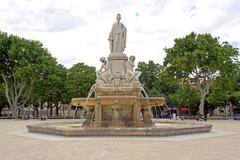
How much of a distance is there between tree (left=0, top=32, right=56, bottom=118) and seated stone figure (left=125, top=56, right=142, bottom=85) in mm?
30063

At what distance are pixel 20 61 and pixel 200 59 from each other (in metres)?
22.7

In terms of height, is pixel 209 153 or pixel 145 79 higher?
pixel 145 79

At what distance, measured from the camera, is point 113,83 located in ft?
74.9

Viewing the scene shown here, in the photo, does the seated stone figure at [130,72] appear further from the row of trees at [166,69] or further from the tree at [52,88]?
the tree at [52,88]

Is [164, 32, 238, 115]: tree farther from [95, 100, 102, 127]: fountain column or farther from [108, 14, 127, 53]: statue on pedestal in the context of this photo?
[95, 100, 102, 127]: fountain column

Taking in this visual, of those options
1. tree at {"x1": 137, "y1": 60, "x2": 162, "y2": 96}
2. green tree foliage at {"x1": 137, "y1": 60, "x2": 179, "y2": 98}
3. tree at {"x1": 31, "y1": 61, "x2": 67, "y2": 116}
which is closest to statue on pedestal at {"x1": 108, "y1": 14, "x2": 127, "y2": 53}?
tree at {"x1": 31, "y1": 61, "x2": 67, "y2": 116}

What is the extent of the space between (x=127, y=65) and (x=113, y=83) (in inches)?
51.1

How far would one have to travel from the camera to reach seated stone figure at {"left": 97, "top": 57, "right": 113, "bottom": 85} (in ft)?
74.7

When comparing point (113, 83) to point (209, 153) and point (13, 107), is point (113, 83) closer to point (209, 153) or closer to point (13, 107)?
point (209, 153)

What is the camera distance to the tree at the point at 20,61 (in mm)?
51531

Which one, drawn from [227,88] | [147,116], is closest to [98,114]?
[147,116]

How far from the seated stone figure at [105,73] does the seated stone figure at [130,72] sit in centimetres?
100

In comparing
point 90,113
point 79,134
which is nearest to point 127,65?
point 90,113

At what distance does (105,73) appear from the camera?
906 inches
